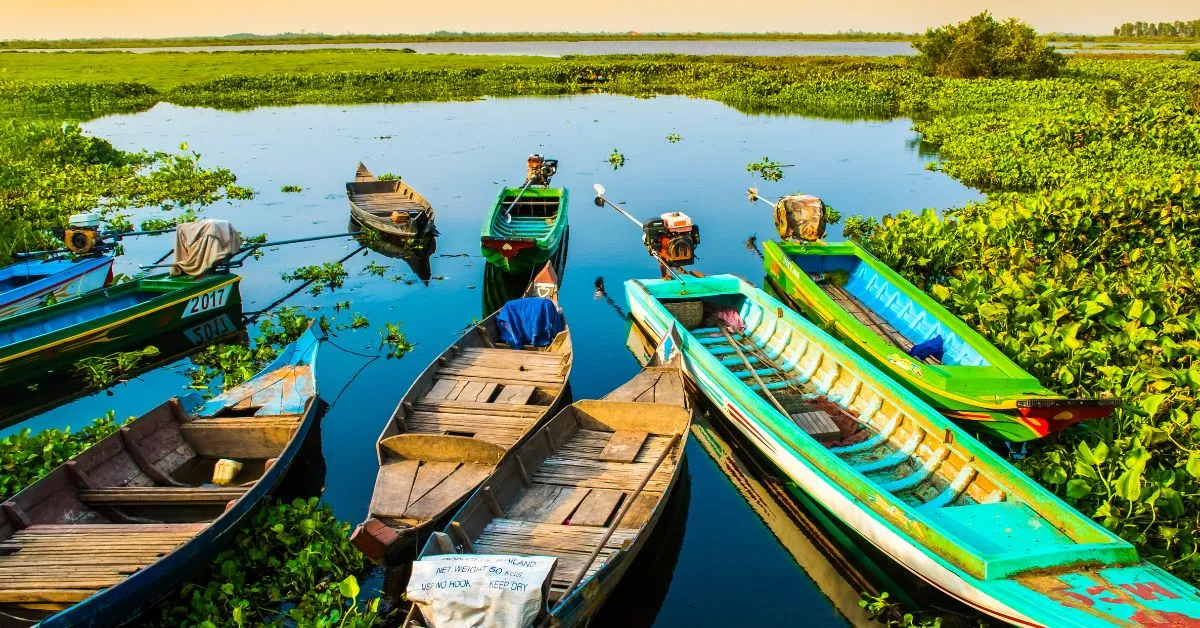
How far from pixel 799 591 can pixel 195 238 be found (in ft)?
48.1

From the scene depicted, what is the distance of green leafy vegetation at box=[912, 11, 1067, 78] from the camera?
5725 cm

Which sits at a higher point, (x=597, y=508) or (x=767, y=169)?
(x=767, y=169)

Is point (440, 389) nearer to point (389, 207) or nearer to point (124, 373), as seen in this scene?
point (124, 373)

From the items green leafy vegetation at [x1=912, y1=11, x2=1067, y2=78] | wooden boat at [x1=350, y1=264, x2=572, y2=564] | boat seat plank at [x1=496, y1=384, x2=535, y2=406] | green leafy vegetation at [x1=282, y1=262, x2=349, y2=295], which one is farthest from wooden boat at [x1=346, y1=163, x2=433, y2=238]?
green leafy vegetation at [x1=912, y1=11, x2=1067, y2=78]

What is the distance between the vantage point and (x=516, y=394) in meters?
12.1

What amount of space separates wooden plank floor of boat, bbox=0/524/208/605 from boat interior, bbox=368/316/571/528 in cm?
233

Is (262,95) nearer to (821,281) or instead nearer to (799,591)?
(821,281)

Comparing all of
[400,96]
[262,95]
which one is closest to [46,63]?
[262,95]

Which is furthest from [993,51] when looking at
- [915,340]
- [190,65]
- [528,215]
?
[190,65]

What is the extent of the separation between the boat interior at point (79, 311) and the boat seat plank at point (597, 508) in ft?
36.8

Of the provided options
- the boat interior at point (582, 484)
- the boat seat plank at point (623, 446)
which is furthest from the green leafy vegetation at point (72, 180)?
the boat seat plank at point (623, 446)

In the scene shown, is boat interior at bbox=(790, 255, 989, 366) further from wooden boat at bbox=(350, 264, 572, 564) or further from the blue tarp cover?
wooden boat at bbox=(350, 264, 572, 564)

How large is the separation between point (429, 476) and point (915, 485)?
6299 mm

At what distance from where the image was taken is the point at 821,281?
17000 mm
